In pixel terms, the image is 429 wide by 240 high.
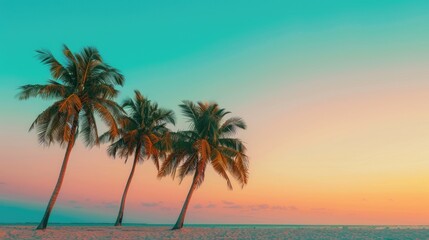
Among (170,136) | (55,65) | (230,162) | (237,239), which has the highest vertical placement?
(55,65)

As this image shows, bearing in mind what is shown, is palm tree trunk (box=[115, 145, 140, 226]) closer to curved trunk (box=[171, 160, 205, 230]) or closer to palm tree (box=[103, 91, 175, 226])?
palm tree (box=[103, 91, 175, 226])

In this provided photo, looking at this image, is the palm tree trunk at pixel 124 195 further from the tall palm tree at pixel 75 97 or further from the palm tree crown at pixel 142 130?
the tall palm tree at pixel 75 97

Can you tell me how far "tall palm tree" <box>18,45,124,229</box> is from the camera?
2997 cm

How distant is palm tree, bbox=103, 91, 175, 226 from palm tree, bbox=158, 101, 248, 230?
4950mm

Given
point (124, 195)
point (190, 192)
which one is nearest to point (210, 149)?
point (190, 192)

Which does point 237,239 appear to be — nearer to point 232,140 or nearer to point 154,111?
point 232,140

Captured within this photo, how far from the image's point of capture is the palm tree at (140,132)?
3991cm

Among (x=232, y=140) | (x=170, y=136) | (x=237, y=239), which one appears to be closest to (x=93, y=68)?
(x=170, y=136)

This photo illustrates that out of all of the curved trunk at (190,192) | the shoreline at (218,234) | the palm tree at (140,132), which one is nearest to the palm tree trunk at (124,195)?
the palm tree at (140,132)

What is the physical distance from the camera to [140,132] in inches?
1594

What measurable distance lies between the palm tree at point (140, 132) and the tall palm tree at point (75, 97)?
8.11 meters

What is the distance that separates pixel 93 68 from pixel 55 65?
2.80m

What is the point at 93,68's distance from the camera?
104 feet

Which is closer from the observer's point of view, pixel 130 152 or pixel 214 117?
pixel 214 117
